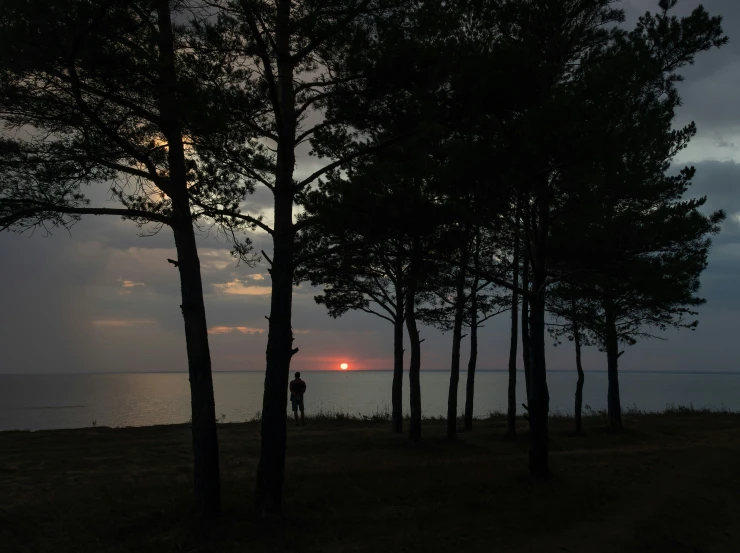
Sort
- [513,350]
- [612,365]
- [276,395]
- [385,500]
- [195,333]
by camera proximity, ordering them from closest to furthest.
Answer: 1. [195,333]
2. [276,395]
3. [385,500]
4. [513,350]
5. [612,365]

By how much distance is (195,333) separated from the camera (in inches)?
371

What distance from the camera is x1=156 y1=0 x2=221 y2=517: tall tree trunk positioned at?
9336mm

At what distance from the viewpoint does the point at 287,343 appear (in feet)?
32.0

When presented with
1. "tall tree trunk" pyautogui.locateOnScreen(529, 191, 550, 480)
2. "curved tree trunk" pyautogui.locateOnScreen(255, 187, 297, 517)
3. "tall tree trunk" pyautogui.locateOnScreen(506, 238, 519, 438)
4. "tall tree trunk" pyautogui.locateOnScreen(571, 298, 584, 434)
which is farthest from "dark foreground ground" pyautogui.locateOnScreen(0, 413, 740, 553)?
"tall tree trunk" pyautogui.locateOnScreen(571, 298, 584, 434)

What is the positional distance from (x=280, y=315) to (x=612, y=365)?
17.8 meters

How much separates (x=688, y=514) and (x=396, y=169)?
25.2 feet

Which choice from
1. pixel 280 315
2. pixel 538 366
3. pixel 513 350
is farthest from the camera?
pixel 513 350

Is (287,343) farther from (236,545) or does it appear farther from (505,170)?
(505,170)

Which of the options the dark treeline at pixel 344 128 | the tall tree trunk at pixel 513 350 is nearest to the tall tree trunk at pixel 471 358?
the tall tree trunk at pixel 513 350

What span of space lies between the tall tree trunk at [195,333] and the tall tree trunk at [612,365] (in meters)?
16.7

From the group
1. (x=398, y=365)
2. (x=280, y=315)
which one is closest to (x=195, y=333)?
(x=280, y=315)

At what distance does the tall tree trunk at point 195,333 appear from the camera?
934 cm

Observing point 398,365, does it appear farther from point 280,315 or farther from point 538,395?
point 280,315

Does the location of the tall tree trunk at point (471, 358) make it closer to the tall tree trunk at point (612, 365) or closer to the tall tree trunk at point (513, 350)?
the tall tree trunk at point (513, 350)
